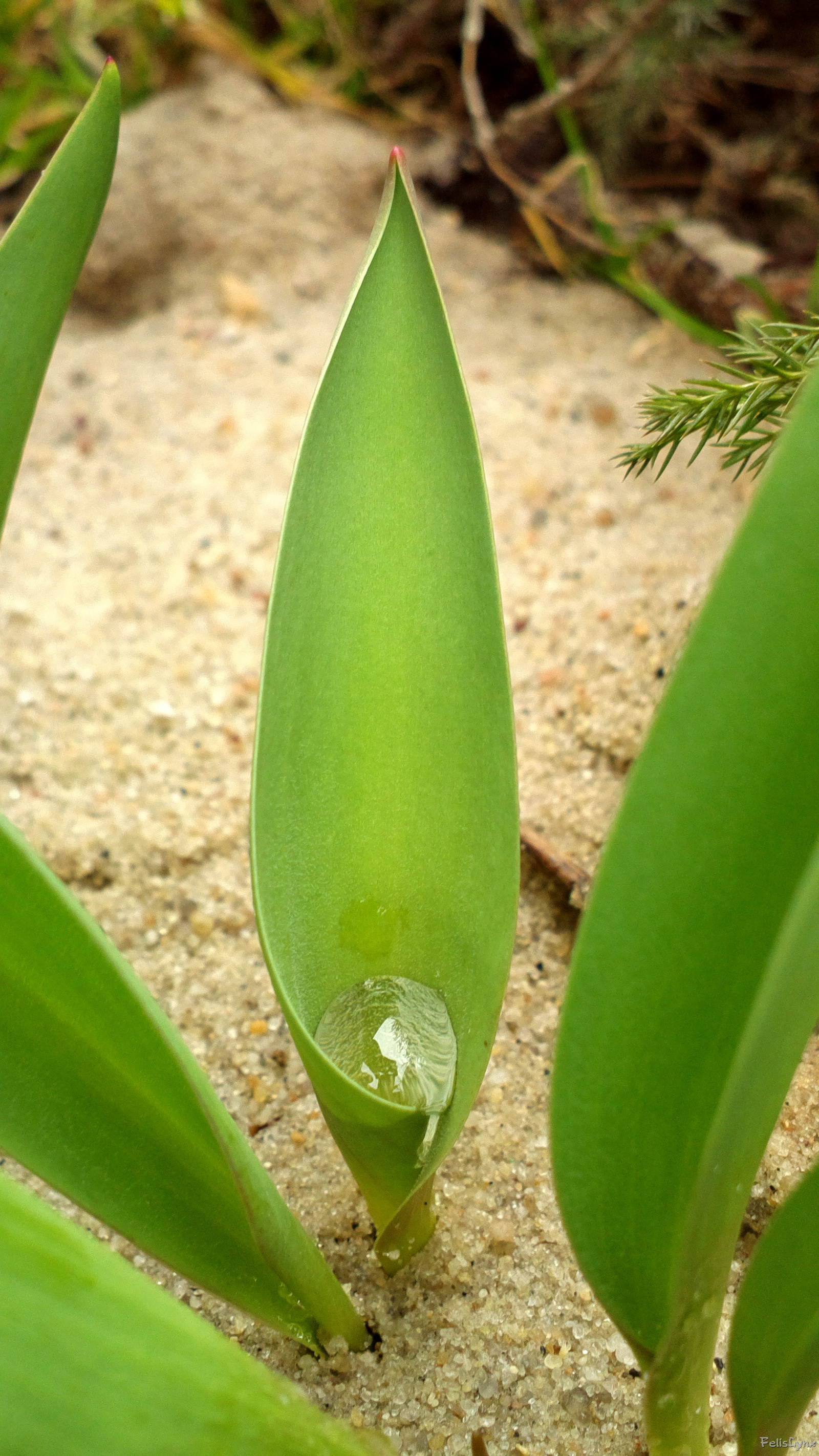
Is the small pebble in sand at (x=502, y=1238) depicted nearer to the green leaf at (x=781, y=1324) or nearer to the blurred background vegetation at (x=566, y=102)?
the green leaf at (x=781, y=1324)

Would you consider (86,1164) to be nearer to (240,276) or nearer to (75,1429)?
(75,1429)

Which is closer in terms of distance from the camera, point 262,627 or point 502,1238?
point 502,1238

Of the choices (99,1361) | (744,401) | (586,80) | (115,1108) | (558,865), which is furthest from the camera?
(586,80)

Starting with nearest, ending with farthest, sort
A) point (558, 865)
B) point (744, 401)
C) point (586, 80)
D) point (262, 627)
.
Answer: point (744, 401) < point (558, 865) < point (262, 627) < point (586, 80)

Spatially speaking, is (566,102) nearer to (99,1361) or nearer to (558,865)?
(558,865)

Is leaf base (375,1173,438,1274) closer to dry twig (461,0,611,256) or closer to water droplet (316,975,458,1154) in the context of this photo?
water droplet (316,975,458,1154)

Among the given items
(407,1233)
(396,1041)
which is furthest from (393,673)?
(407,1233)

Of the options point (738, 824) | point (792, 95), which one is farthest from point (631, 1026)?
point (792, 95)
